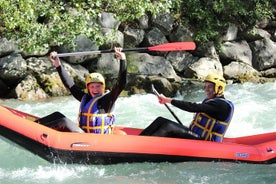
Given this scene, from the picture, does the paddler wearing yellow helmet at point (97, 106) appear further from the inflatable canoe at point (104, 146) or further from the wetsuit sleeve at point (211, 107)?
the wetsuit sleeve at point (211, 107)

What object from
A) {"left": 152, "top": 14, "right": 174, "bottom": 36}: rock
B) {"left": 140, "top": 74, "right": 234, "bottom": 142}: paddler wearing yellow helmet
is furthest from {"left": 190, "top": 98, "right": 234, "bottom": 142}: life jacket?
{"left": 152, "top": 14, "right": 174, "bottom": 36}: rock

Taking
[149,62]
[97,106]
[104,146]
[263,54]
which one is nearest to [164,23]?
[149,62]

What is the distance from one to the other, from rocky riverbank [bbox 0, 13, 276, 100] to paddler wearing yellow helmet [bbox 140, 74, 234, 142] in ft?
13.7

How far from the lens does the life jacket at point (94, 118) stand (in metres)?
4.74

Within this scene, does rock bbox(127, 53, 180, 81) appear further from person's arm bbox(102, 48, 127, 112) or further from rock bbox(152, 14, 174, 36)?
person's arm bbox(102, 48, 127, 112)

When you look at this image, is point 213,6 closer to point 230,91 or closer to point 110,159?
point 230,91

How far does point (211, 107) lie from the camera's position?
477 centimetres

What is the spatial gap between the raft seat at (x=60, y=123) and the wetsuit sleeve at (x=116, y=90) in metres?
0.38

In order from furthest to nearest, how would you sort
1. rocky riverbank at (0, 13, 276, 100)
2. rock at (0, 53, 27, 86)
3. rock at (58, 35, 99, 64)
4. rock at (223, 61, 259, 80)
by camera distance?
rock at (223, 61, 259, 80) → rock at (58, 35, 99, 64) → rocky riverbank at (0, 13, 276, 100) → rock at (0, 53, 27, 86)

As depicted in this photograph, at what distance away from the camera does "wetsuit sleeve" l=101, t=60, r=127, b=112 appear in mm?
4614

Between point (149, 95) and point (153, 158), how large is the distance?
4.85 m

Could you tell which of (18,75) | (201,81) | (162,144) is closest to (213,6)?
(201,81)

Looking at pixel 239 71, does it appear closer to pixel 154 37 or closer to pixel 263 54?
pixel 263 54

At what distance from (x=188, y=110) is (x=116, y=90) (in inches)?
30.8
